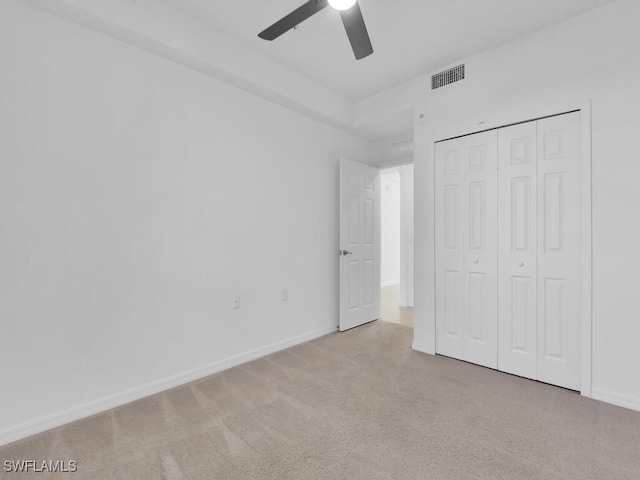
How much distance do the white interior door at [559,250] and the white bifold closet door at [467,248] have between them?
344 millimetres

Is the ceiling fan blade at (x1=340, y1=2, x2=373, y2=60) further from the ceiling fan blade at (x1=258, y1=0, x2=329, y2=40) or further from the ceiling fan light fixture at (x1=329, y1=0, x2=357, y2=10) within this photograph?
the ceiling fan blade at (x1=258, y1=0, x2=329, y2=40)

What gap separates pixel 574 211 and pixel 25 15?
3900mm

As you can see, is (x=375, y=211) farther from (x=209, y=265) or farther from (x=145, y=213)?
(x=145, y=213)

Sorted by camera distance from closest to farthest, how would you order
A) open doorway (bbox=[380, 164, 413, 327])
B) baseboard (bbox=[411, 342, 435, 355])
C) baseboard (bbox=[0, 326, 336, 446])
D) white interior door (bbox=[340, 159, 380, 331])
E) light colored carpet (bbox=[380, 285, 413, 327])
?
baseboard (bbox=[0, 326, 336, 446]) → baseboard (bbox=[411, 342, 435, 355]) → white interior door (bbox=[340, 159, 380, 331]) → light colored carpet (bbox=[380, 285, 413, 327]) → open doorway (bbox=[380, 164, 413, 327])

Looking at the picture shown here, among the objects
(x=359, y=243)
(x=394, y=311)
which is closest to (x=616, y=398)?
(x=359, y=243)

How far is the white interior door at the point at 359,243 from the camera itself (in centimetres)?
383

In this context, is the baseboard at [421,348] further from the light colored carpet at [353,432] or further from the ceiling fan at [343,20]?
the ceiling fan at [343,20]

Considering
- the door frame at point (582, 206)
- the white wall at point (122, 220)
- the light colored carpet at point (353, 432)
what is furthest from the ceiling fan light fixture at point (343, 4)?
the light colored carpet at point (353, 432)

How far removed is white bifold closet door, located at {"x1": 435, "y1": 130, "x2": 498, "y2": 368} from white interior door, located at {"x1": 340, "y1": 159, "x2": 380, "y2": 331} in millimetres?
1134

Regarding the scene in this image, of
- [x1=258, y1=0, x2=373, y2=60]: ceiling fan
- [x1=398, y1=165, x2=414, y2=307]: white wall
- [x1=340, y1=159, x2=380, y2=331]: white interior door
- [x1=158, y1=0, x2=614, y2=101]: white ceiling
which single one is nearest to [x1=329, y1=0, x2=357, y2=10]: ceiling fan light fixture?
[x1=258, y1=0, x2=373, y2=60]: ceiling fan

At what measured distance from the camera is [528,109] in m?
2.53

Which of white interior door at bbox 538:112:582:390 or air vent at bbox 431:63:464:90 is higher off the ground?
air vent at bbox 431:63:464:90

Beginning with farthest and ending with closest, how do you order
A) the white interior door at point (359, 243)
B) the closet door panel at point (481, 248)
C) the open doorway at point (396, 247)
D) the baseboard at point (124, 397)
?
1. the open doorway at point (396, 247)
2. the white interior door at point (359, 243)
3. the closet door panel at point (481, 248)
4. the baseboard at point (124, 397)

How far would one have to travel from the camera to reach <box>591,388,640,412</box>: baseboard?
2.09 meters
